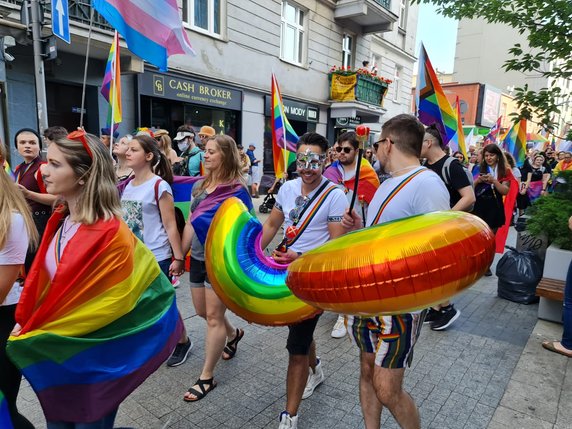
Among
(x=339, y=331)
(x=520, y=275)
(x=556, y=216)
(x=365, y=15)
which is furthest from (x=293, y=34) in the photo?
(x=339, y=331)

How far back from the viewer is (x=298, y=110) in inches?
603

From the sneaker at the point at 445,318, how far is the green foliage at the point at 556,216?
1500 mm

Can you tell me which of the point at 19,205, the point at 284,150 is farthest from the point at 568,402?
the point at 284,150

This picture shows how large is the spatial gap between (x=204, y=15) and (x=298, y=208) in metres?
10.9

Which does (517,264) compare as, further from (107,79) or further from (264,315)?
(107,79)

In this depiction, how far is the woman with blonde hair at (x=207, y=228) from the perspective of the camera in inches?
121

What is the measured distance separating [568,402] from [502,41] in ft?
162

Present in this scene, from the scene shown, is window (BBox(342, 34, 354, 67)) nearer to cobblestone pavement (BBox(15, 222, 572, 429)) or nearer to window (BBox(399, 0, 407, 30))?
window (BBox(399, 0, 407, 30))

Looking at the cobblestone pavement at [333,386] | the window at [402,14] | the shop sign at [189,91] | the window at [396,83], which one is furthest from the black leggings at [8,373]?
the window at [402,14]

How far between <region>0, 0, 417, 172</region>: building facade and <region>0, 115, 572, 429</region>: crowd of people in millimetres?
5083

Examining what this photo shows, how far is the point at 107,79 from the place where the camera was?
20.7ft

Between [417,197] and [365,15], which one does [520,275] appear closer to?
[417,197]

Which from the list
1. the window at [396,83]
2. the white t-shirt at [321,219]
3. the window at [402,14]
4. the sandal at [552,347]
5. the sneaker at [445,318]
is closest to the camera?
the white t-shirt at [321,219]

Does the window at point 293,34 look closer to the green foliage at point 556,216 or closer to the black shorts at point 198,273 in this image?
the green foliage at point 556,216
